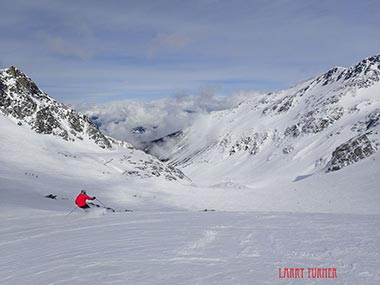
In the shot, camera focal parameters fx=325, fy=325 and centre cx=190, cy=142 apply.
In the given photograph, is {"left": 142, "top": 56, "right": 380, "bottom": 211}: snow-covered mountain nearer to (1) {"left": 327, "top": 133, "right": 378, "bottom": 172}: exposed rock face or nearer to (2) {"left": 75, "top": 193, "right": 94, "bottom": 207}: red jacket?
(1) {"left": 327, "top": 133, "right": 378, "bottom": 172}: exposed rock face

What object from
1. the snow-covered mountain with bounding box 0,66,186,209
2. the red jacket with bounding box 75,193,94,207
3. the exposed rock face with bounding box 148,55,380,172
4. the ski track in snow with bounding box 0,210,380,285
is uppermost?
the exposed rock face with bounding box 148,55,380,172

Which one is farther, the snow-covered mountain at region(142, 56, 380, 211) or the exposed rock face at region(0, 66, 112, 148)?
the snow-covered mountain at region(142, 56, 380, 211)

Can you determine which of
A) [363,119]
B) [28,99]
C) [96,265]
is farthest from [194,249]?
[363,119]

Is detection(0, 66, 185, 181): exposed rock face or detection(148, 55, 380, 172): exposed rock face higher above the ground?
detection(148, 55, 380, 172): exposed rock face

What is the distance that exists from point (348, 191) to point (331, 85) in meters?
170

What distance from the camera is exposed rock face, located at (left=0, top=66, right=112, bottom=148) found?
73000 millimetres

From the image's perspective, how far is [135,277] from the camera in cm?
760

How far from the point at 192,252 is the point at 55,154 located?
5823 cm

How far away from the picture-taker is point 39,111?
75938mm

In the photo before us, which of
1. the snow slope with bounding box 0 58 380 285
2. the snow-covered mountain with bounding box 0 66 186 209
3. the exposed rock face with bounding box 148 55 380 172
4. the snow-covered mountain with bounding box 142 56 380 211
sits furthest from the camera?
the exposed rock face with bounding box 148 55 380 172

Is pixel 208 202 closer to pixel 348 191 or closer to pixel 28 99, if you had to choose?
pixel 348 191

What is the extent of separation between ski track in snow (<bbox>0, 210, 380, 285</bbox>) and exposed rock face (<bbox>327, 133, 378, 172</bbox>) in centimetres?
7489

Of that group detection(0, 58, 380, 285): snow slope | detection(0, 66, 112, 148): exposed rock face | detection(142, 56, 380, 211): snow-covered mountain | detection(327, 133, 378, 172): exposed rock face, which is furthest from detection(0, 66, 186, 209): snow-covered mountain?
detection(327, 133, 378, 172): exposed rock face

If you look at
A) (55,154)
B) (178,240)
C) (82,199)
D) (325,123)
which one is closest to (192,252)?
(178,240)
